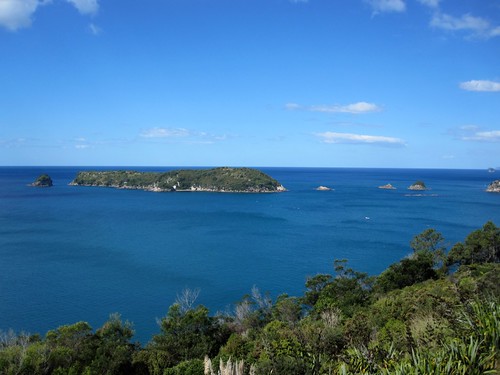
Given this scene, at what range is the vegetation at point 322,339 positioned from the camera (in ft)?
26.4

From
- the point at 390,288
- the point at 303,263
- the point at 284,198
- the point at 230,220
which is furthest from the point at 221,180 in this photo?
the point at 390,288

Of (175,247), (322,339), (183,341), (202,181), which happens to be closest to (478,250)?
(322,339)

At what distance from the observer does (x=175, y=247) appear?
53.9 meters

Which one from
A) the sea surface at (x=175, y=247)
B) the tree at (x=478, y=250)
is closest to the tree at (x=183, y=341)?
the sea surface at (x=175, y=247)

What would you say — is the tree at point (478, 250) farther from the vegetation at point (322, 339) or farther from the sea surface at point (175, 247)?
the sea surface at point (175, 247)

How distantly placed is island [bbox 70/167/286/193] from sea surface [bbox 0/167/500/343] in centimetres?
2986

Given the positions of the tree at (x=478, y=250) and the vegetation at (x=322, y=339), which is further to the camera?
the tree at (x=478, y=250)

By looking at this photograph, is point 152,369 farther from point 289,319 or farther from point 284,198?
point 284,198

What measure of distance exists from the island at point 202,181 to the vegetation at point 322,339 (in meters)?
101

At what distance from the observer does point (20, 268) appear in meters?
42.2

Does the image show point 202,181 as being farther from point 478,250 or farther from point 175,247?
point 478,250

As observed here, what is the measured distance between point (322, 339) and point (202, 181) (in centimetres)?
12567

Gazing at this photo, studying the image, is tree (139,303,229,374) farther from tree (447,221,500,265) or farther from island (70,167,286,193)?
island (70,167,286,193)

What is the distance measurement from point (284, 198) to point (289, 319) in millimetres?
90600
